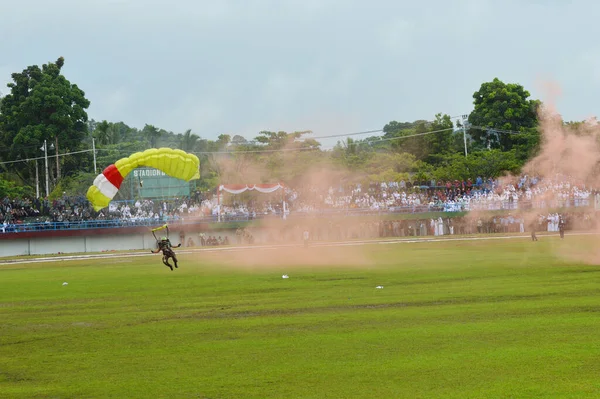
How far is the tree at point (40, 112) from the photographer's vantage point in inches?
3127

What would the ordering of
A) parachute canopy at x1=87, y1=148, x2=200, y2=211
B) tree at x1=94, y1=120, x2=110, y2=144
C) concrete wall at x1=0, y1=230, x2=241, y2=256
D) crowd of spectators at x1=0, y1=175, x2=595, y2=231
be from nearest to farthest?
parachute canopy at x1=87, y1=148, x2=200, y2=211, crowd of spectators at x1=0, y1=175, x2=595, y2=231, concrete wall at x1=0, y1=230, x2=241, y2=256, tree at x1=94, y1=120, x2=110, y2=144

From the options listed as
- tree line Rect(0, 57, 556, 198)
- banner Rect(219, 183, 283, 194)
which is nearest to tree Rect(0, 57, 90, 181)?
tree line Rect(0, 57, 556, 198)

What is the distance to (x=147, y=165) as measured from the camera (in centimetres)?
3266

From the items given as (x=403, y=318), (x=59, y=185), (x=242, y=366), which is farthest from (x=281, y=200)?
(x=242, y=366)

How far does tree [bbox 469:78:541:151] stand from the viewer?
257 ft

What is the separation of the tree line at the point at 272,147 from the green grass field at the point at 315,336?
4092 cm

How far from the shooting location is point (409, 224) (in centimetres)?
7044

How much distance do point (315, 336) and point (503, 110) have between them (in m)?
68.3

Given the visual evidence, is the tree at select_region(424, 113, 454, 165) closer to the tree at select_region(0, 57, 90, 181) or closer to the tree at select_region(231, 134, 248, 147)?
the tree at select_region(231, 134, 248, 147)

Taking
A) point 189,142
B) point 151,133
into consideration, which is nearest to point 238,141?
point 189,142

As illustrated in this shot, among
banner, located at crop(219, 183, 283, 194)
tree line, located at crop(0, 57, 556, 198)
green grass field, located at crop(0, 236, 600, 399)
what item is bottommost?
green grass field, located at crop(0, 236, 600, 399)

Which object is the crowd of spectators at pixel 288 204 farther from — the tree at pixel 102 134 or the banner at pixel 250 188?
the tree at pixel 102 134

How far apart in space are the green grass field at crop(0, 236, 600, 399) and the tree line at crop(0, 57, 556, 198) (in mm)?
40917

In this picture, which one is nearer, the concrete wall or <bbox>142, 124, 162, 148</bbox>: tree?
the concrete wall
